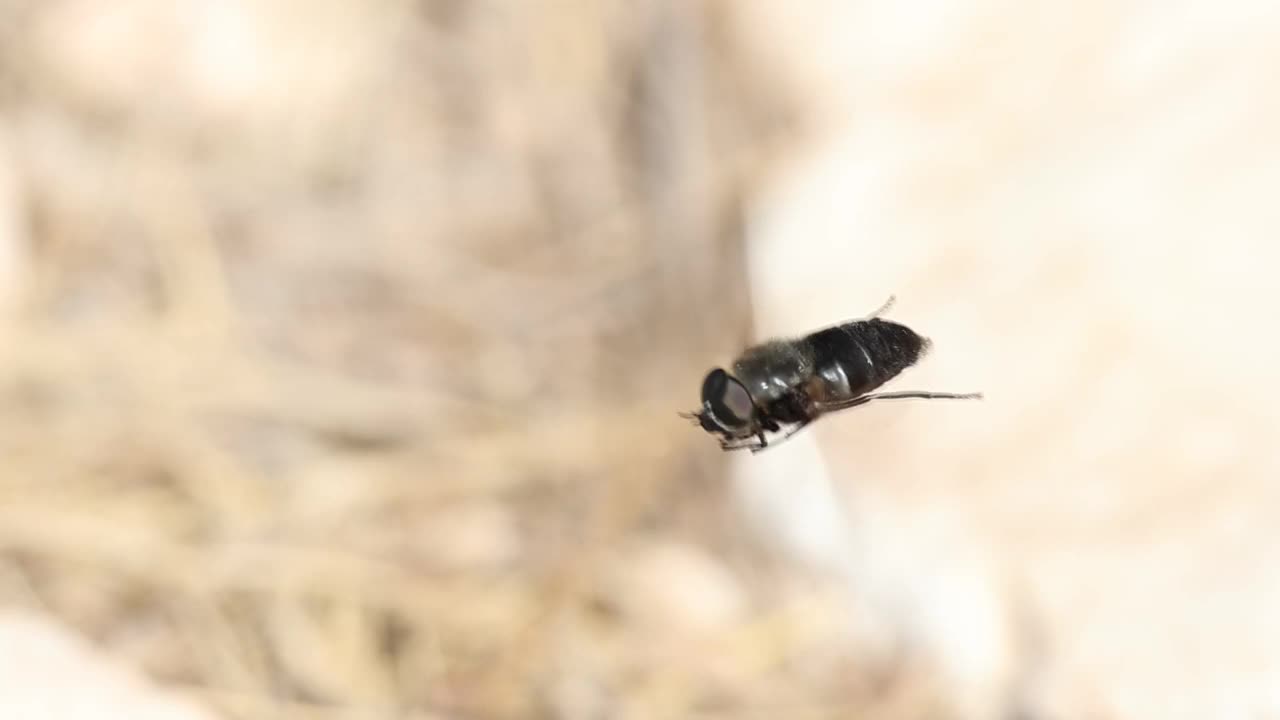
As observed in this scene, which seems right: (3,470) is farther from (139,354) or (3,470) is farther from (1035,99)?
(1035,99)

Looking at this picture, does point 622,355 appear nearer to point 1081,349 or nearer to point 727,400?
point 1081,349

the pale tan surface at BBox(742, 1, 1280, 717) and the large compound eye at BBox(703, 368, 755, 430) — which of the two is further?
the pale tan surface at BBox(742, 1, 1280, 717)

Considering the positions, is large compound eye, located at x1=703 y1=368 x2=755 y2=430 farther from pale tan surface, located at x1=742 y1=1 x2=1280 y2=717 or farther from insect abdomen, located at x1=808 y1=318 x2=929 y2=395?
pale tan surface, located at x1=742 y1=1 x2=1280 y2=717

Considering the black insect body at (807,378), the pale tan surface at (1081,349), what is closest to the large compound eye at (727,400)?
the black insect body at (807,378)

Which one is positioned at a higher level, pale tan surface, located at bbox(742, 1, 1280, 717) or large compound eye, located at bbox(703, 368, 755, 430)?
pale tan surface, located at bbox(742, 1, 1280, 717)

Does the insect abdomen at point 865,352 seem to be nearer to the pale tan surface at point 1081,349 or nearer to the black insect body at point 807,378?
the black insect body at point 807,378

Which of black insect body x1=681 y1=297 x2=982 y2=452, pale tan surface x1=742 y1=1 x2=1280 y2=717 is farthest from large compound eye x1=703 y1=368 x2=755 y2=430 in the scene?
pale tan surface x1=742 y1=1 x2=1280 y2=717

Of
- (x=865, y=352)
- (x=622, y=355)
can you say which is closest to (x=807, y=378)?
(x=865, y=352)
